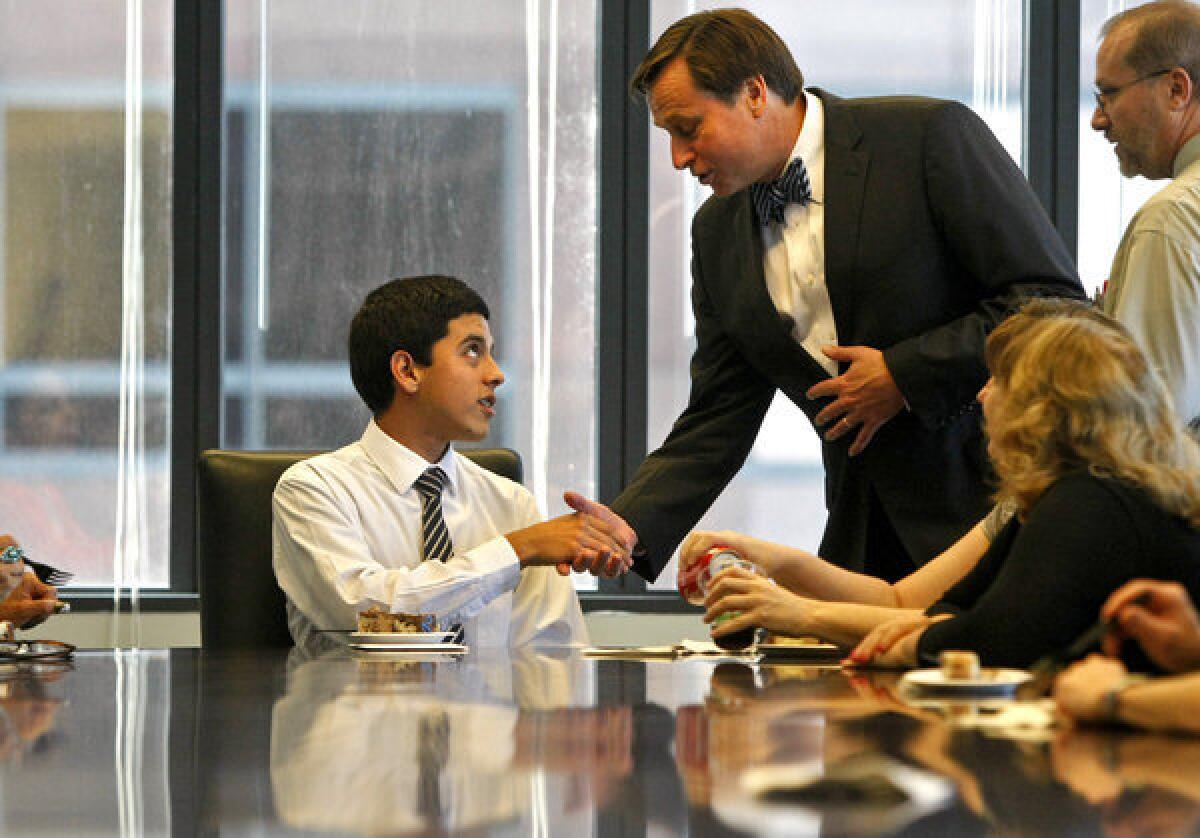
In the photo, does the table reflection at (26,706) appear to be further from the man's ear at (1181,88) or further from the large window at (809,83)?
the large window at (809,83)

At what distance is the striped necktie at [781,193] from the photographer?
2.62m

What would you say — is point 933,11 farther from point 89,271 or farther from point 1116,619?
point 1116,619

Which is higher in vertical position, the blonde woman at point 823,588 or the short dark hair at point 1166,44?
the short dark hair at point 1166,44

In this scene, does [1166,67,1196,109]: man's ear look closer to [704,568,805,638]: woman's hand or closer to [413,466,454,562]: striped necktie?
[704,568,805,638]: woman's hand

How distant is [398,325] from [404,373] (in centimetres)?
10

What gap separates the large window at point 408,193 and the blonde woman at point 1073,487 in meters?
3.27

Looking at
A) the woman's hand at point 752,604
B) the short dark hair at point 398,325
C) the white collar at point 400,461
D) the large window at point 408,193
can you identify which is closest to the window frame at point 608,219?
the large window at point 408,193

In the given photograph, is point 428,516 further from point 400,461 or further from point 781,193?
point 781,193

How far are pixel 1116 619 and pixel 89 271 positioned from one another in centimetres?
410

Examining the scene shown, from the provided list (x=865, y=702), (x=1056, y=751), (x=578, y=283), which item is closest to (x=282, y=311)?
(x=578, y=283)

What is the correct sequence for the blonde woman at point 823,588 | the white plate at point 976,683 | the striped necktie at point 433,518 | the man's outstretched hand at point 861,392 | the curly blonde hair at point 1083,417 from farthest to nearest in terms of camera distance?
1. the striped necktie at point 433,518
2. the man's outstretched hand at point 861,392
3. the blonde woman at point 823,588
4. the curly blonde hair at point 1083,417
5. the white plate at point 976,683

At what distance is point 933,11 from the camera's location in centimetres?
495

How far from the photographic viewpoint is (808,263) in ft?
8.64

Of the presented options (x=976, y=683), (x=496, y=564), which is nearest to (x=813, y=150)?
(x=496, y=564)
